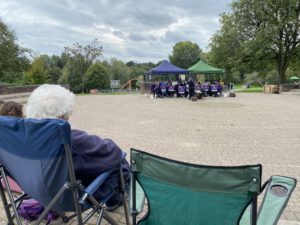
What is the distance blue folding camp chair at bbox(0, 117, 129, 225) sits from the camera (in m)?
1.96

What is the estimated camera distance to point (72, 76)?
164ft

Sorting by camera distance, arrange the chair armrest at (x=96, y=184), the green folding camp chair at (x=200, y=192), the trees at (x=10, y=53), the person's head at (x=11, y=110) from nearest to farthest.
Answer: the green folding camp chair at (x=200, y=192), the chair armrest at (x=96, y=184), the person's head at (x=11, y=110), the trees at (x=10, y=53)

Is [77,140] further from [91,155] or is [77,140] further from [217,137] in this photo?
[217,137]

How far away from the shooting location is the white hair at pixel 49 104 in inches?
89.8

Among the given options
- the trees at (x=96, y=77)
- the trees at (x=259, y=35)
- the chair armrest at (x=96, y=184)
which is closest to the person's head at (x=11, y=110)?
the chair armrest at (x=96, y=184)

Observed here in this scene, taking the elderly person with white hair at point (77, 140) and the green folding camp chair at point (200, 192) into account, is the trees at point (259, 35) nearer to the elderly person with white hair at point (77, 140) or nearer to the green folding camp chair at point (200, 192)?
the elderly person with white hair at point (77, 140)

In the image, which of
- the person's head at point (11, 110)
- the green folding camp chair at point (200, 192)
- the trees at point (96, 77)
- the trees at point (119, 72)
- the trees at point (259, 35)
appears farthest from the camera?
the trees at point (119, 72)

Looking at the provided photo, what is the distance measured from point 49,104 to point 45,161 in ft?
1.42

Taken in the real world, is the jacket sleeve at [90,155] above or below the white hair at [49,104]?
below

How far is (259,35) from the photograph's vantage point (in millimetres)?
30266

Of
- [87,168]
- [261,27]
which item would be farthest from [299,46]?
[87,168]

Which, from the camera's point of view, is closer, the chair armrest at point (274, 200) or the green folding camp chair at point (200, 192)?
the green folding camp chair at point (200, 192)

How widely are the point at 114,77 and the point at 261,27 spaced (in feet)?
143

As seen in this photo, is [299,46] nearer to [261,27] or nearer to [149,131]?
[261,27]
